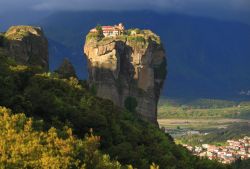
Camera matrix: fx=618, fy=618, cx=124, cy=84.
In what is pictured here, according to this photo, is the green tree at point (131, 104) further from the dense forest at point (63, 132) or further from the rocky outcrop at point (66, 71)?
the dense forest at point (63, 132)

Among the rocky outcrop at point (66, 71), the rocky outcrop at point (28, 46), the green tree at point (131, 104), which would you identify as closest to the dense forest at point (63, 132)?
the rocky outcrop at point (66, 71)

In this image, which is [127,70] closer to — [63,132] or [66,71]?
[66,71]

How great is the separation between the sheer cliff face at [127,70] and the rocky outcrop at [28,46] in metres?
16.2

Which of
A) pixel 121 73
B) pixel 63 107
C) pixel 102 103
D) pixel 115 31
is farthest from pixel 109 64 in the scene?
pixel 63 107

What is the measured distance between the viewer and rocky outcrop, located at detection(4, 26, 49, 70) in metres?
56.4

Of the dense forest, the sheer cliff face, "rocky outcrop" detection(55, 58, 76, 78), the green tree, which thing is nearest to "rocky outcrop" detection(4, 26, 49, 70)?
"rocky outcrop" detection(55, 58, 76, 78)

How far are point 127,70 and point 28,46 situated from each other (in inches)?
947

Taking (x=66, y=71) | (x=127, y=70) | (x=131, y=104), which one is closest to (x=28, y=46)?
(x=66, y=71)

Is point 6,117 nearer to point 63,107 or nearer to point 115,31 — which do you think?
point 63,107

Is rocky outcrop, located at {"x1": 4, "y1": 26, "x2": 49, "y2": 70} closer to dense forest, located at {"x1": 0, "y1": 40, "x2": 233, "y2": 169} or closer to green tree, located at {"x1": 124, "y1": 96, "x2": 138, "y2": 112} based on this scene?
dense forest, located at {"x1": 0, "y1": 40, "x2": 233, "y2": 169}

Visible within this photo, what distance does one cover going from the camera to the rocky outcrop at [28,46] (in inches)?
2221

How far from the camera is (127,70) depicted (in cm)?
8038

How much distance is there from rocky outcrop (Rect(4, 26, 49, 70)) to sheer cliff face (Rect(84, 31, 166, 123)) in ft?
Answer: 53.1

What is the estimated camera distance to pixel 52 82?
3909 cm
